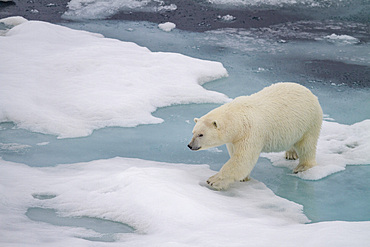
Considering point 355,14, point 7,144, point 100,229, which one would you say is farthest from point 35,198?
point 355,14

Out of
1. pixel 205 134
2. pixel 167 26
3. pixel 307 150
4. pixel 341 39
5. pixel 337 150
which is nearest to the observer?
pixel 205 134

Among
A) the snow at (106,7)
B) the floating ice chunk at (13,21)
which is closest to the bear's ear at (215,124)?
the floating ice chunk at (13,21)

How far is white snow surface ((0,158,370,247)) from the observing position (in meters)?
3.27

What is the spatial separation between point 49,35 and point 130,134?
15.1 ft

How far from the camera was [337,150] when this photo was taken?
583 centimetres

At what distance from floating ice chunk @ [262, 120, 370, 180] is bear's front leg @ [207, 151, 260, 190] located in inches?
36.8

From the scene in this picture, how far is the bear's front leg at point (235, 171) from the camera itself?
14.9 feet

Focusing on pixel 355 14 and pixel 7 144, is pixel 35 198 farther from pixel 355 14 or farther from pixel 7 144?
pixel 355 14

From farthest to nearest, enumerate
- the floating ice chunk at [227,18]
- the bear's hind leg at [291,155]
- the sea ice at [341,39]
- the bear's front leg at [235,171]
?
the floating ice chunk at [227,18]
the sea ice at [341,39]
the bear's hind leg at [291,155]
the bear's front leg at [235,171]

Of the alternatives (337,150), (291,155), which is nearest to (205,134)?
(291,155)

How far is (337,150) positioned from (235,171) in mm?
1910

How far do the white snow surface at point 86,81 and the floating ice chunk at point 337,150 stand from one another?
5.96ft

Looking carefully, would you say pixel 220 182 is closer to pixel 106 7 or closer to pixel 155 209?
pixel 155 209

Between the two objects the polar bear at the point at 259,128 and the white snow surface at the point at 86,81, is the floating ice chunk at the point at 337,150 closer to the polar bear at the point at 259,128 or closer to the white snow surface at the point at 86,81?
the polar bear at the point at 259,128
